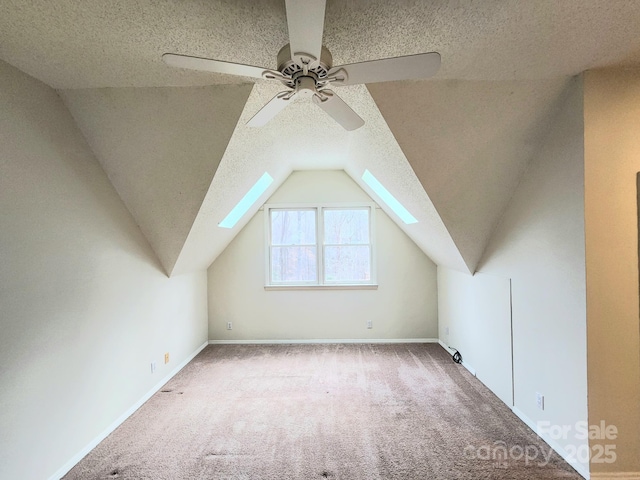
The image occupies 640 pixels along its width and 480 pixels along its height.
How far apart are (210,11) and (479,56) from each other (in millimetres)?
1367

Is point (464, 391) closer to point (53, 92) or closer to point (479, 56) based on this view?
point (479, 56)

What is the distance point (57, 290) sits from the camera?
6.87 feet

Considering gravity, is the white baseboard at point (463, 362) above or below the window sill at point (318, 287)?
below

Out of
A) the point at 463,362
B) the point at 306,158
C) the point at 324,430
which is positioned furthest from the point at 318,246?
the point at 324,430

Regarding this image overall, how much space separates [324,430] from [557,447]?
1555 mm

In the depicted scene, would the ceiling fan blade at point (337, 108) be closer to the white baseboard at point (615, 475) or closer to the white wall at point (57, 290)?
the white wall at point (57, 290)

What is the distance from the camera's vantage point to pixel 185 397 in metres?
3.17

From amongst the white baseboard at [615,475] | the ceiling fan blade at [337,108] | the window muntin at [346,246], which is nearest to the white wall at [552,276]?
the white baseboard at [615,475]

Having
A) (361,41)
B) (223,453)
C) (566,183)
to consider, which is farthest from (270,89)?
(223,453)

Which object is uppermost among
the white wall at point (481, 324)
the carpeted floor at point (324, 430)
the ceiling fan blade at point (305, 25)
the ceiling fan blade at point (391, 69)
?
the ceiling fan blade at point (305, 25)

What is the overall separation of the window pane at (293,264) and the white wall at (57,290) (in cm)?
219

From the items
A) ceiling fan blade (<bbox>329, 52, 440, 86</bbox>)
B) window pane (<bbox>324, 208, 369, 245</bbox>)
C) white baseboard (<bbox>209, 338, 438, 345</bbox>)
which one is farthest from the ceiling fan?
white baseboard (<bbox>209, 338, 438, 345</bbox>)

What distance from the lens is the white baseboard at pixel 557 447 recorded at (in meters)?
1.97

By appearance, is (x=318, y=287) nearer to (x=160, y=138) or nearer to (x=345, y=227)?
(x=345, y=227)
